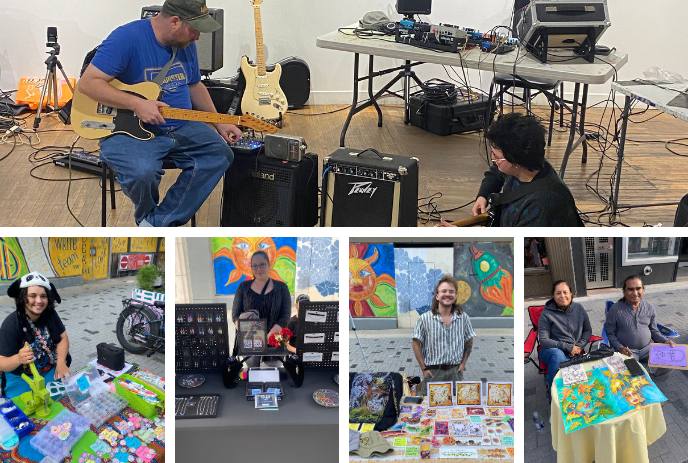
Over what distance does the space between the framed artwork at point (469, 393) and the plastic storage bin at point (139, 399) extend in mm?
813

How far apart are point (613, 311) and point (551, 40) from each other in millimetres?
2737

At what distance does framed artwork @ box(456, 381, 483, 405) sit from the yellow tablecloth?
0.19 meters

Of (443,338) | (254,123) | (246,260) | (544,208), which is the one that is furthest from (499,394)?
(254,123)

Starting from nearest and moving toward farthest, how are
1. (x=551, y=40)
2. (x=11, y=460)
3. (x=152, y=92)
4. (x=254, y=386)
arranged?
(x=11, y=460), (x=254, y=386), (x=152, y=92), (x=551, y=40)

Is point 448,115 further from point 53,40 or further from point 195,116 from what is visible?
point 53,40

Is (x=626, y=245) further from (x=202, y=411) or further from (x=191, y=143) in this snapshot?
(x=191, y=143)

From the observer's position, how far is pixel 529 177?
105 inches

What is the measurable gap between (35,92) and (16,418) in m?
4.80

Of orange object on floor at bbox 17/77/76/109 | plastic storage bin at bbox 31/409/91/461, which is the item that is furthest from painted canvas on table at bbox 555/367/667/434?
orange object on floor at bbox 17/77/76/109

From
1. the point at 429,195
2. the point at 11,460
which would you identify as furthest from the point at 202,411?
the point at 429,195

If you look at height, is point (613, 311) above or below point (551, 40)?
below

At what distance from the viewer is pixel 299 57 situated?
6.28 meters

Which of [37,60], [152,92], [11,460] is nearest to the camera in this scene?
[11,460]

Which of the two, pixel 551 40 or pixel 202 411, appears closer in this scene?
pixel 202 411
